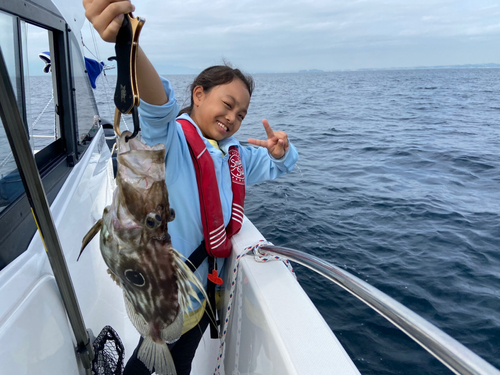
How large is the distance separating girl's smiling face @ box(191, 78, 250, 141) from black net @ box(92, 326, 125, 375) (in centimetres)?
116

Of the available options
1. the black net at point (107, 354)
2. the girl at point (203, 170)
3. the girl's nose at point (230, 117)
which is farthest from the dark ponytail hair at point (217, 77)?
the black net at point (107, 354)

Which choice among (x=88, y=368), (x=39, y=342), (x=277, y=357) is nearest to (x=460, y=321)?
(x=277, y=357)

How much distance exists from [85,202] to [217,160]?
1.00 meters

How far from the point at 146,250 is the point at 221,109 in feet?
3.40

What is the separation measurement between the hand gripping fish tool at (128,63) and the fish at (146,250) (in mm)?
91

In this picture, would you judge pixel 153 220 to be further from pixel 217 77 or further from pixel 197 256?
pixel 217 77

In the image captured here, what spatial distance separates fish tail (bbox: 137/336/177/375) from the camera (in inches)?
54.4

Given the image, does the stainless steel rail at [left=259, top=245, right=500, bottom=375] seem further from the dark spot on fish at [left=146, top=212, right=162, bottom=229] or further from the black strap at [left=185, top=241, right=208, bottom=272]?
the dark spot on fish at [left=146, top=212, right=162, bottom=229]

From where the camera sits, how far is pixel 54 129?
2764 millimetres

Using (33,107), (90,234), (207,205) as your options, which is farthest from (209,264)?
(33,107)

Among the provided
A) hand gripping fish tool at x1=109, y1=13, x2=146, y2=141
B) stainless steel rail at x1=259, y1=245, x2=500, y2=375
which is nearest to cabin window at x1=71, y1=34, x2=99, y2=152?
hand gripping fish tool at x1=109, y1=13, x2=146, y2=141

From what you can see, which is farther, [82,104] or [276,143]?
[82,104]

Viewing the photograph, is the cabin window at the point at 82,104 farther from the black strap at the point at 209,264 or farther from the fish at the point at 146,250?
the fish at the point at 146,250

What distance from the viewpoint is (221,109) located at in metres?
1.90
